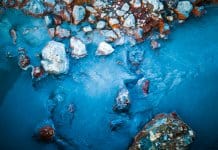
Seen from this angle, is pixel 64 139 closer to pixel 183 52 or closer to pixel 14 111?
pixel 14 111

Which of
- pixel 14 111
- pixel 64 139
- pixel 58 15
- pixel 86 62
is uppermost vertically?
pixel 58 15

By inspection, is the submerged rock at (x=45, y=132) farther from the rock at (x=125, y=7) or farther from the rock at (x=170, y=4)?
the rock at (x=170, y=4)

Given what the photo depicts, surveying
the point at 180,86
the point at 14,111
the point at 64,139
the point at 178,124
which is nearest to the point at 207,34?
the point at 180,86

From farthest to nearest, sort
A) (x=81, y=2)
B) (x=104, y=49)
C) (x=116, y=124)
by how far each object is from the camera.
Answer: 1. (x=81, y=2)
2. (x=104, y=49)
3. (x=116, y=124)

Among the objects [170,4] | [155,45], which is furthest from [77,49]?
[170,4]

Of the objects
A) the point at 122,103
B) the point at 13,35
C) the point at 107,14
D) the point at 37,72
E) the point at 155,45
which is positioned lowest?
the point at 122,103

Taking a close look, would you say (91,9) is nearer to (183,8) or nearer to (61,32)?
(61,32)
